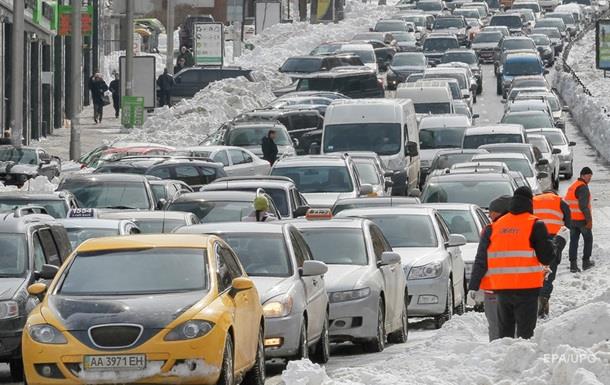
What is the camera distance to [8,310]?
16.1 m

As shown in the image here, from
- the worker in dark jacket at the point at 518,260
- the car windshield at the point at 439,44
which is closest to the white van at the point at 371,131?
the worker in dark jacket at the point at 518,260

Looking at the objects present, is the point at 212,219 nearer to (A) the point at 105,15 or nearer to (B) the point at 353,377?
(B) the point at 353,377

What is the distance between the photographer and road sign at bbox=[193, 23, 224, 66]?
220 ft

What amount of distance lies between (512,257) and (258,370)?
2143 millimetres

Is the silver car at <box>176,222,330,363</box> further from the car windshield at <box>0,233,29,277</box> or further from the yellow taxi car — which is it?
the car windshield at <box>0,233,29,277</box>

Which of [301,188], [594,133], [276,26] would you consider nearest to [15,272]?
[301,188]

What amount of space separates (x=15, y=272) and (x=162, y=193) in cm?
1116

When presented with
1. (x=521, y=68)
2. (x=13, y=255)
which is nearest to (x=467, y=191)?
(x=13, y=255)

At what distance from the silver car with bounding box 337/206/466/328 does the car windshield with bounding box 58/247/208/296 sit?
671 centimetres

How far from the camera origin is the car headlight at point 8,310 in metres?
16.1

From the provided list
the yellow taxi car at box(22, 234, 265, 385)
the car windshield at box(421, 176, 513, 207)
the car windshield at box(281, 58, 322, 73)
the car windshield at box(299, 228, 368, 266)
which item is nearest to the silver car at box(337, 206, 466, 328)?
the car windshield at box(299, 228, 368, 266)

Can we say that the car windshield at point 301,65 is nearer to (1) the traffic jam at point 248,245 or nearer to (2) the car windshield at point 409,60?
(2) the car windshield at point 409,60

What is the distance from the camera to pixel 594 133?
190 ft

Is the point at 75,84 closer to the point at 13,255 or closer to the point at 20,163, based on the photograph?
the point at 20,163
